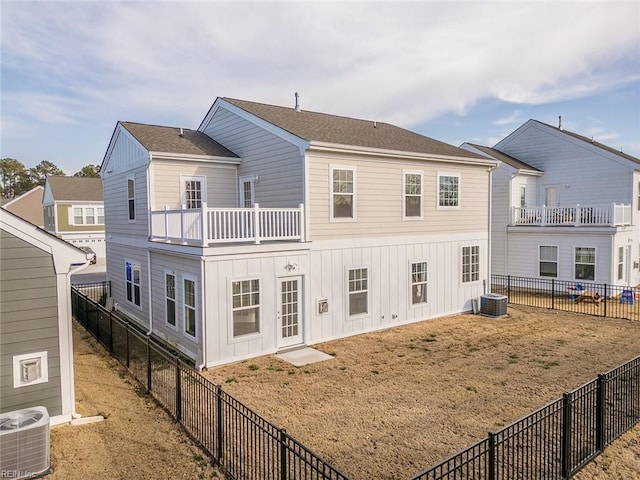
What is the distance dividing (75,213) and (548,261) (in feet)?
125

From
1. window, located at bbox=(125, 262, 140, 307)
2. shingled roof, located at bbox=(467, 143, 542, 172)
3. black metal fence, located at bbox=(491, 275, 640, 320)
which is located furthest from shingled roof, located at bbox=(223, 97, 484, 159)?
shingled roof, located at bbox=(467, 143, 542, 172)

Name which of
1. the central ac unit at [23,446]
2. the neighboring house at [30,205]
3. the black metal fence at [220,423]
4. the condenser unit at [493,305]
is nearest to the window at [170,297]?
the black metal fence at [220,423]

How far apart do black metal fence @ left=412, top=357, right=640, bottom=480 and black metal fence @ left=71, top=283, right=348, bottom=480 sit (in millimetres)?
1723

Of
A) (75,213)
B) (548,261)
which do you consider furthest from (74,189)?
(548,261)

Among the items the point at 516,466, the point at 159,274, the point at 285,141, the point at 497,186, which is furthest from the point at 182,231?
the point at 497,186

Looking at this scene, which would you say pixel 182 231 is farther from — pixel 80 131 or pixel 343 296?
pixel 80 131

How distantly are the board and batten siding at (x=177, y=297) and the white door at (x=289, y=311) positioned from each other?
86.9 inches

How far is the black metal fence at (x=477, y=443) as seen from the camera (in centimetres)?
505

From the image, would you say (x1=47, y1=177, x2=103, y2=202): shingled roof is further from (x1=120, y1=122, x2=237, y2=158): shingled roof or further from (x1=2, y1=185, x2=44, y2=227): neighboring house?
(x1=120, y1=122, x2=237, y2=158): shingled roof

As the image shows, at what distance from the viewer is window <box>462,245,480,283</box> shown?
1620 centimetres

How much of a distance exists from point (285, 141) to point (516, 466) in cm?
1000

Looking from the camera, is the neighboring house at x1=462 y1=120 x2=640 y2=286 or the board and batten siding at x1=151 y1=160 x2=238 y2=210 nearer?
the board and batten siding at x1=151 y1=160 x2=238 y2=210

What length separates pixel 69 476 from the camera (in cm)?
564

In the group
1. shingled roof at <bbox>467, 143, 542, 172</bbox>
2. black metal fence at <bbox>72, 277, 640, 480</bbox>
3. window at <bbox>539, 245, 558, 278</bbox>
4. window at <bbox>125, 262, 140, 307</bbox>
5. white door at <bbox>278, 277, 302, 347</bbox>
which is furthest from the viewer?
shingled roof at <bbox>467, 143, 542, 172</bbox>
